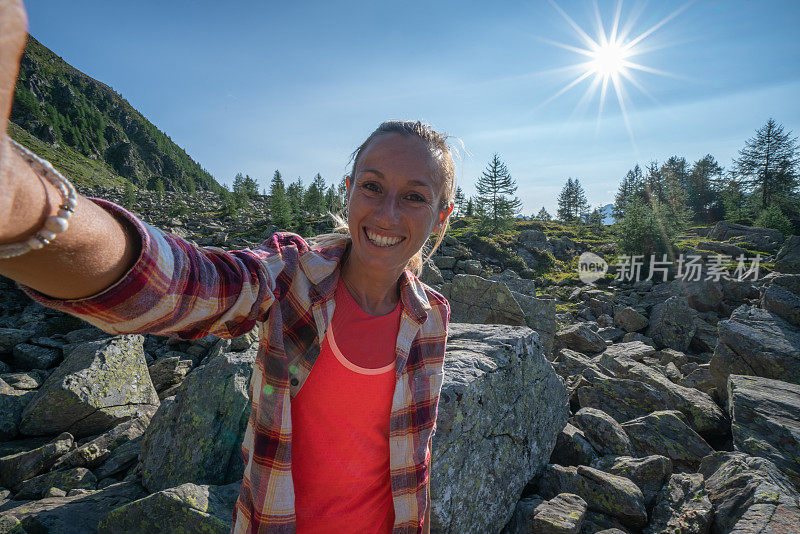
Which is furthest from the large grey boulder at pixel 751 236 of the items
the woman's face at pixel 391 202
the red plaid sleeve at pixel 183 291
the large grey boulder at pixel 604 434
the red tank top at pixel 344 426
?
the red plaid sleeve at pixel 183 291

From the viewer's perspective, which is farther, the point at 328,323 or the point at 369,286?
the point at 369,286

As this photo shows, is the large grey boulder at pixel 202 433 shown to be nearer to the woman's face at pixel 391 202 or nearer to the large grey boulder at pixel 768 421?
the woman's face at pixel 391 202

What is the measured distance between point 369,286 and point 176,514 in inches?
123

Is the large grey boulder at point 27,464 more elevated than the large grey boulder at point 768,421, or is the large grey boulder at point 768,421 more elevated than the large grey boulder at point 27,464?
the large grey boulder at point 768,421

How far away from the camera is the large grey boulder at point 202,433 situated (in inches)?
182

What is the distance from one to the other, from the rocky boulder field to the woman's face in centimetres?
243

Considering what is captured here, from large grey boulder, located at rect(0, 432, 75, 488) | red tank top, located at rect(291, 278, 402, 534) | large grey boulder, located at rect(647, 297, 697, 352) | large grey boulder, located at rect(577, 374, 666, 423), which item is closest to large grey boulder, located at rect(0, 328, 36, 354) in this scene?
large grey boulder, located at rect(0, 432, 75, 488)

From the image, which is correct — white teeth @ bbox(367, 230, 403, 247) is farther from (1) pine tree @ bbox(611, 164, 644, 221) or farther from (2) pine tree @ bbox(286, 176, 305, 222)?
(1) pine tree @ bbox(611, 164, 644, 221)

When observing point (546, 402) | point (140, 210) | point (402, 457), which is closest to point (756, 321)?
point (546, 402)

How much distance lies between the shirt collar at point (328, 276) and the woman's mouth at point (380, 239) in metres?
0.23

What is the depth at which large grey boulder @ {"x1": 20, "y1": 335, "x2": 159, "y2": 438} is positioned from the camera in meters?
7.05

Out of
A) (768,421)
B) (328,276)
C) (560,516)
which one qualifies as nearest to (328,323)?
(328,276)

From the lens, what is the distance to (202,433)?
4742mm

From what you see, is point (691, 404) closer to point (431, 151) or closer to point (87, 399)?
point (431, 151)
